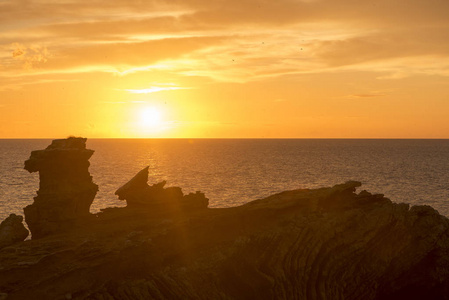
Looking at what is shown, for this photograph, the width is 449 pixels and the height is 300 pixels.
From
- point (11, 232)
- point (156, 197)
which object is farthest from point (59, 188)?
point (156, 197)

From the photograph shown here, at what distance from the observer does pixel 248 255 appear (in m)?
26.6

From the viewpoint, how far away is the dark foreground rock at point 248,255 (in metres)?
23.6

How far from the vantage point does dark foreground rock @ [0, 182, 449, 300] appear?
23562mm

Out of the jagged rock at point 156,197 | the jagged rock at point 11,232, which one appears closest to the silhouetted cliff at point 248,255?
the jagged rock at point 156,197

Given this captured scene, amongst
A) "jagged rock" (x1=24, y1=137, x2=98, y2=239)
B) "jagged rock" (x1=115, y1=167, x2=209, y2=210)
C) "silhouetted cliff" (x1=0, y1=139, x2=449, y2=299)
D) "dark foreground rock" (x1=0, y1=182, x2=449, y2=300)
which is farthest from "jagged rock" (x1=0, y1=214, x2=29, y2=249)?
"jagged rock" (x1=115, y1=167, x2=209, y2=210)

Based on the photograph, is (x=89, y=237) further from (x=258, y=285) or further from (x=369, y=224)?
(x=369, y=224)

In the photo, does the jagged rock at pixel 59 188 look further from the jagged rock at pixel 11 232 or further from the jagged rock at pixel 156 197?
the jagged rock at pixel 156 197

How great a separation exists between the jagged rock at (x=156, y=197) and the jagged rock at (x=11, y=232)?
25.0 ft

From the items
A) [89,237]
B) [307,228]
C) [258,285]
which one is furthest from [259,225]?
[89,237]

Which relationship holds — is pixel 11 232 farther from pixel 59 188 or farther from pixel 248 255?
pixel 248 255

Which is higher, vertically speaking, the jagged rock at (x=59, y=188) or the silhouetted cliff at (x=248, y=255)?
the jagged rock at (x=59, y=188)

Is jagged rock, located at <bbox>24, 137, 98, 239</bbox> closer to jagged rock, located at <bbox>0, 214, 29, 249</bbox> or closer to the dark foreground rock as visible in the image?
jagged rock, located at <bbox>0, 214, 29, 249</bbox>

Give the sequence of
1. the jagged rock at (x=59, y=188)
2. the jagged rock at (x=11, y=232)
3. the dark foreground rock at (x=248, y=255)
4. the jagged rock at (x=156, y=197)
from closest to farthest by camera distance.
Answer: the dark foreground rock at (x=248, y=255) < the jagged rock at (x=11, y=232) < the jagged rock at (x=59, y=188) < the jagged rock at (x=156, y=197)

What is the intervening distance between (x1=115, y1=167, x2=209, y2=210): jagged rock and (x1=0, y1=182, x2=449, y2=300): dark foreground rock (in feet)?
4.19
